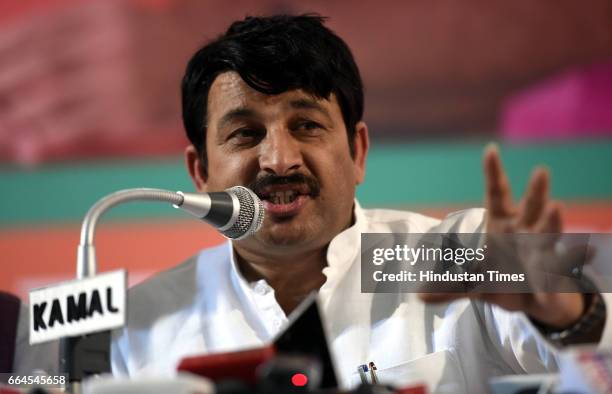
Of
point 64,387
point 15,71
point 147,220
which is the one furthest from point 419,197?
point 64,387

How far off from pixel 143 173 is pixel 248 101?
1.22 metres

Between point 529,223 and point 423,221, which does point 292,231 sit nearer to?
point 423,221

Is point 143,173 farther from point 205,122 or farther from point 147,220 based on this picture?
point 205,122

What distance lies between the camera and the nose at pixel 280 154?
2.09 m

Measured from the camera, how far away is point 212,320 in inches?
90.4

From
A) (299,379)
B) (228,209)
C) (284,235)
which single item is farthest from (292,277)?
(299,379)

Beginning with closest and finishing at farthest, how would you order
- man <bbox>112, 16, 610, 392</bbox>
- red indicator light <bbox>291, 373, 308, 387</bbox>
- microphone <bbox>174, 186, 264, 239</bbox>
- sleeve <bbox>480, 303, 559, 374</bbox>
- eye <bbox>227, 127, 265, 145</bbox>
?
red indicator light <bbox>291, 373, 308, 387</bbox>, microphone <bbox>174, 186, 264, 239</bbox>, sleeve <bbox>480, 303, 559, 374</bbox>, man <bbox>112, 16, 610, 392</bbox>, eye <bbox>227, 127, 265, 145</bbox>

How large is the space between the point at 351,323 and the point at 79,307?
97 centimetres

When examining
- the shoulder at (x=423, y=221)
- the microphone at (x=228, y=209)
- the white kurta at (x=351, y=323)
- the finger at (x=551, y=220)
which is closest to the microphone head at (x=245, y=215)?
the microphone at (x=228, y=209)

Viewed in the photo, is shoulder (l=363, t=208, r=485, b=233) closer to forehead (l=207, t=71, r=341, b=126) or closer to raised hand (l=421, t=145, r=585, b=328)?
forehead (l=207, t=71, r=341, b=126)

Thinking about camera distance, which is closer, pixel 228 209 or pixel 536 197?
pixel 536 197

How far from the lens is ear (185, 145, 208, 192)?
95.4 inches

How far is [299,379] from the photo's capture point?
3.68 feet

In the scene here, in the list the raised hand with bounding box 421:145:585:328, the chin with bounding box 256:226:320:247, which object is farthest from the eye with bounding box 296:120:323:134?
the raised hand with bounding box 421:145:585:328
